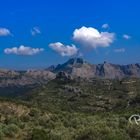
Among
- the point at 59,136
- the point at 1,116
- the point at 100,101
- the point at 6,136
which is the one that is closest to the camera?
the point at 59,136

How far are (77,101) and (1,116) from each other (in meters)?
149

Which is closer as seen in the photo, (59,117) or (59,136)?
(59,136)

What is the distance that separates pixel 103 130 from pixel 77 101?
160201 mm

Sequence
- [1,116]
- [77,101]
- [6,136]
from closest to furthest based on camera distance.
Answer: [6,136]
[1,116]
[77,101]

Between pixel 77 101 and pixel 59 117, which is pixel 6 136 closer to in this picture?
pixel 59 117

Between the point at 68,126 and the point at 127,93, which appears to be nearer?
A: the point at 68,126

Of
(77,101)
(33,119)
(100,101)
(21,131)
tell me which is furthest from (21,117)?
(77,101)

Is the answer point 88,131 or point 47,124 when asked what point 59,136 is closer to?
point 88,131

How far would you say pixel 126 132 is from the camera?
124 ft

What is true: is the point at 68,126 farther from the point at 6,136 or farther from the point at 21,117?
the point at 6,136

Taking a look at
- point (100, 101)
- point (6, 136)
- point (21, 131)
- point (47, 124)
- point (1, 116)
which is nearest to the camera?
point (6, 136)

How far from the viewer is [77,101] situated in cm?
19588

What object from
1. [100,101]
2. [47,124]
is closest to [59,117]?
[47,124]

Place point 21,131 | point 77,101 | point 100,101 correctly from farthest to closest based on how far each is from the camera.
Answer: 1. point 77,101
2. point 100,101
3. point 21,131
